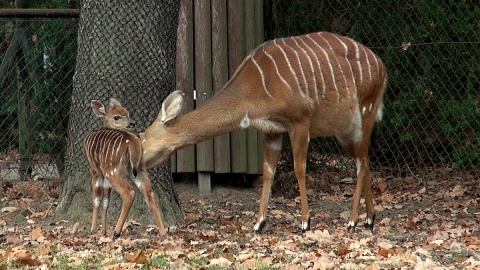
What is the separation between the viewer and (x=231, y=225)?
8.02 meters

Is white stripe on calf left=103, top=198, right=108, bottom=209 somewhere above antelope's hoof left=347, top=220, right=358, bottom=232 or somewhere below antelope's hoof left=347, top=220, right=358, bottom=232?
above

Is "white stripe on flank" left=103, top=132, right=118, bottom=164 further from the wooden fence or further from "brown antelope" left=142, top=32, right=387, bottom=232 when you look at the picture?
the wooden fence

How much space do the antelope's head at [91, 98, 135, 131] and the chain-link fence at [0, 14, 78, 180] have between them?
7.47 ft

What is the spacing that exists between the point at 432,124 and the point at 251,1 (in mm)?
2325

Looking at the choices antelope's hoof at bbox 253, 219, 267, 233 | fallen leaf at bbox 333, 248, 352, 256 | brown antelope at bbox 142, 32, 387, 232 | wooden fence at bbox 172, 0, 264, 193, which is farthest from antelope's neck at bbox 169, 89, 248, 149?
wooden fence at bbox 172, 0, 264, 193

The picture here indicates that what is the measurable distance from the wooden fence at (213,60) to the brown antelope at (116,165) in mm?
2444

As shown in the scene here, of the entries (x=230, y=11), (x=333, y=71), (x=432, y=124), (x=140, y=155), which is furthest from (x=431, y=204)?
(x=140, y=155)

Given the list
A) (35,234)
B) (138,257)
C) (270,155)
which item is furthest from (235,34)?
(138,257)

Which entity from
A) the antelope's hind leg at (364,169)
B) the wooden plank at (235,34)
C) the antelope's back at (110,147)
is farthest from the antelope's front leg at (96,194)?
the wooden plank at (235,34)

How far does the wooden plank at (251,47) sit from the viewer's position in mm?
10125

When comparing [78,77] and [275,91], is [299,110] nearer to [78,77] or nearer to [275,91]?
[275,91]

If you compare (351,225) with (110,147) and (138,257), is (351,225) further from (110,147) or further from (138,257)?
(138,257)

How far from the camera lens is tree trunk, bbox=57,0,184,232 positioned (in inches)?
313

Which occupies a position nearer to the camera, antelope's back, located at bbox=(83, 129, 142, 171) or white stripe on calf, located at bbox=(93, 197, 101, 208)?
antelope's back, located at bbox=(83, 129, 142, 171)
